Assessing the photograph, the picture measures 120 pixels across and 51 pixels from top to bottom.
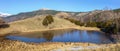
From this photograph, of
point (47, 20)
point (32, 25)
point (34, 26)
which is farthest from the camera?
point (47, 20)

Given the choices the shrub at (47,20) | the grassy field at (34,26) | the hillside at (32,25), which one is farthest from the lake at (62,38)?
the shrub at (47,20)

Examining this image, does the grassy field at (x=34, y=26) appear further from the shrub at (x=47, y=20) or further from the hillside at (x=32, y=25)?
the shrub at (x=47, y=20)

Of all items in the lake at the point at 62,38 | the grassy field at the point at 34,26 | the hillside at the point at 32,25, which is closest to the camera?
the lake at the point at 62,38

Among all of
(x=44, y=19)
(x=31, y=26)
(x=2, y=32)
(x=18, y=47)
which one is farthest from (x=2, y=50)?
(x=44, y=19)

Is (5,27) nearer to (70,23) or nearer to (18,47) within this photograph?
(70,23)

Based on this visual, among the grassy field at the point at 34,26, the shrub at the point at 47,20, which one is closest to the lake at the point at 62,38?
the grassy field at the point at 34,26

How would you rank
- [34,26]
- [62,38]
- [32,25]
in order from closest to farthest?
[62,38]
[34,26]
[32,25]

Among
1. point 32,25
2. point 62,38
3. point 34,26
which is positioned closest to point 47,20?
point 32,25

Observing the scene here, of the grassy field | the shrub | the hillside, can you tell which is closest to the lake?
the grassy field

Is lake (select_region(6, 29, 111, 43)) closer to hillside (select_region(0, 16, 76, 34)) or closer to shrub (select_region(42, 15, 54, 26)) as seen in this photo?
hillside (select_region(0, 16, 76, 34))

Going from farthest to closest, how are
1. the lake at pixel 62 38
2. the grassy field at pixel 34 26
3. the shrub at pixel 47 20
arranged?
1. the shrub at pixel 47 20
2. the grassy field at pixel 34 26
3. the lake at pixel 62 38

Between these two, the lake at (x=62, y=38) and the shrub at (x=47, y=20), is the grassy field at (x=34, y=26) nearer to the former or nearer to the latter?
the shrub at (x=47, y=20)

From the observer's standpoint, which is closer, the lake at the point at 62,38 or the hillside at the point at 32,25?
the lake at the point at 62,38

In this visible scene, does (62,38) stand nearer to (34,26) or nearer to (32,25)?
(34,26)
